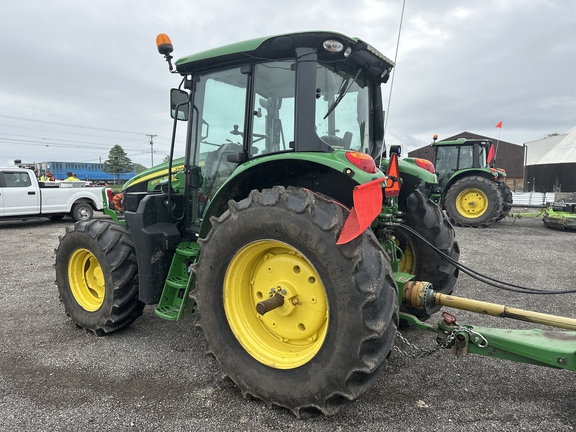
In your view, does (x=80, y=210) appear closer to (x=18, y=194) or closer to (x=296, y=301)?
(x=18, y=194)

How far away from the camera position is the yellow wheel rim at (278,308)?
2.36 meters

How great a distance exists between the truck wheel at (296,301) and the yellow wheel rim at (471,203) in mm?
9977

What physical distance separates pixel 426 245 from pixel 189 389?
2287 millimetres

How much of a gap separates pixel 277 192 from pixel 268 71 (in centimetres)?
106

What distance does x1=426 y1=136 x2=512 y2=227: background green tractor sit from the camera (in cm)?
1070

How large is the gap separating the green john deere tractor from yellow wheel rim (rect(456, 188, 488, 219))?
826 cm

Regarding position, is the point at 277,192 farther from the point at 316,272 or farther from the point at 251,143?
the point at 251,143

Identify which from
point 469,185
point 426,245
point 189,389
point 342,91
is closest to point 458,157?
point 469,185

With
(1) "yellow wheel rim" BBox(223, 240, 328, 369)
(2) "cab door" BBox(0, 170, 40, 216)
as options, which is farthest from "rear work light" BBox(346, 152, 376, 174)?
(2) "cab door" BBox(0, 170, 40, 216)

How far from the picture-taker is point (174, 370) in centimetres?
290

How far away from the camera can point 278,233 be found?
229 centimetres

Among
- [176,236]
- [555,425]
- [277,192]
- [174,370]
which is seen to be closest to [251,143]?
[277,192]

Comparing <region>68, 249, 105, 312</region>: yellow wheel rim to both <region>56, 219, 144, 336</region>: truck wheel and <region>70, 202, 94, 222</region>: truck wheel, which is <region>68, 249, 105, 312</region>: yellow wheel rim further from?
<region>70, 202, 94, 222</region>: truck wheel

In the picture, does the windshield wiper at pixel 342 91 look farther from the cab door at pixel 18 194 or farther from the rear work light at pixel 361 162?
the cab door at pixel 18 194
